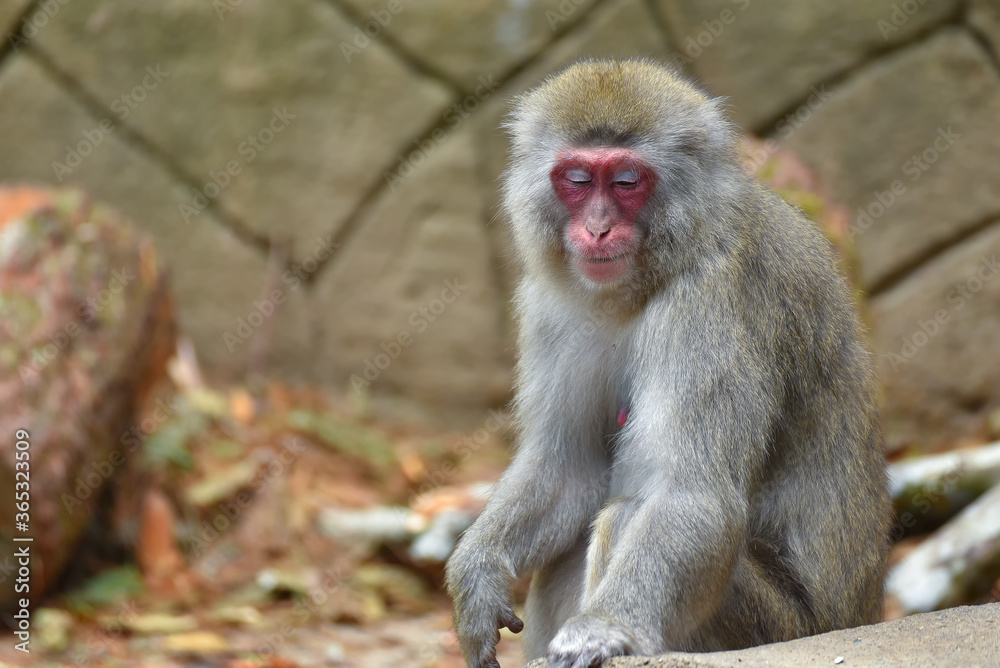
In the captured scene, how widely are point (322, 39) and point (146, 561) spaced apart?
4.49 m

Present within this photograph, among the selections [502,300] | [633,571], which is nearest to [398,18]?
[502,300]

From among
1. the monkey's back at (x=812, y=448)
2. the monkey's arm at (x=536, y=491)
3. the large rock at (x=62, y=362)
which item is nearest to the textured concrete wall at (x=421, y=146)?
the large rock at (x=62, y=362)

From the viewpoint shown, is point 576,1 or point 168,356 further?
point 576,1

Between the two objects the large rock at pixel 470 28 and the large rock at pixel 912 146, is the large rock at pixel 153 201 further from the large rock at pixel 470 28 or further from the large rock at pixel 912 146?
the large rock at pixel 912 146

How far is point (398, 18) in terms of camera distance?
29.8ft

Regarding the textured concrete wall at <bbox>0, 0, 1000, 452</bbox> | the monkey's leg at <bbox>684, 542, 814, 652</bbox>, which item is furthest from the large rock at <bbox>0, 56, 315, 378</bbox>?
the monkey's leg at <bbox>684, 542, 814, 652</bbox>

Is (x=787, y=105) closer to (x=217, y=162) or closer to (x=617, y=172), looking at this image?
(x=217, y=162)

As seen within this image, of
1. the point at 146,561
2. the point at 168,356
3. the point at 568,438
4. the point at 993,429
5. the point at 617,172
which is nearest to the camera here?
the point at 617,172

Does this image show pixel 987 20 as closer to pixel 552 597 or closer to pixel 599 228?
pixel 599 228

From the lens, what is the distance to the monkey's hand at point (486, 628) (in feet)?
13.8

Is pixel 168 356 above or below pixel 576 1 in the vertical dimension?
below

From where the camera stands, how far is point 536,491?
4.44m

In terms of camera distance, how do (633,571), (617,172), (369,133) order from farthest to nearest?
1. (369,133)
2. (617,172)
3. (633,571)

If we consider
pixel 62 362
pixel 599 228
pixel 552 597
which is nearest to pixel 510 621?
pixel 552 597
